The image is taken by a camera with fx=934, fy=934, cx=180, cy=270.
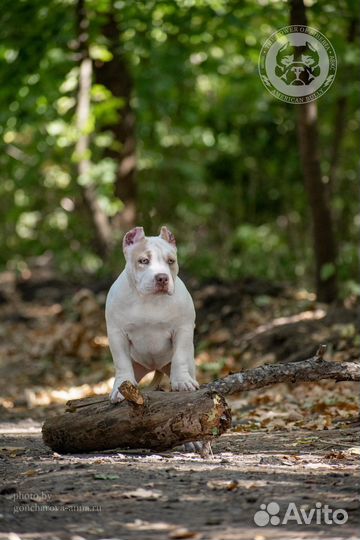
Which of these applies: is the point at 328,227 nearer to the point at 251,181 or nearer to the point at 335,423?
the point at 335,423

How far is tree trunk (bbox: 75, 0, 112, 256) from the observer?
11.5m

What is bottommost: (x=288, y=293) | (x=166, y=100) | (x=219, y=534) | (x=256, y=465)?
(x=288, y=293)

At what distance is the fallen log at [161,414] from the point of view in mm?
5488

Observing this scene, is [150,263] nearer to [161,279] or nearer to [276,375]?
[161,279]

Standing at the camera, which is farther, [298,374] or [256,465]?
[298,374]

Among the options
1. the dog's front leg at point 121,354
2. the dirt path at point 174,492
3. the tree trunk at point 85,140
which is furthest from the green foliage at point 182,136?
the dirt path at point 174,492

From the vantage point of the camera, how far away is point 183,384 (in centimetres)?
585

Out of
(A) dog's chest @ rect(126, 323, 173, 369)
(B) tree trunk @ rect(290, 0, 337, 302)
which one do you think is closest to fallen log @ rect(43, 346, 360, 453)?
(A) dog's chest @ rect(126, 323, 173, 369)

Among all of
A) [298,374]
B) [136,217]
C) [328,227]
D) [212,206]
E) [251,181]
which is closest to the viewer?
[298,374]

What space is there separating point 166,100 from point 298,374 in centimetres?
966

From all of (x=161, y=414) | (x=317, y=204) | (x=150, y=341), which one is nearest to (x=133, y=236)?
(x=150, y=341)

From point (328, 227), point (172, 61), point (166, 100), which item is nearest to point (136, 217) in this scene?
point (166, 100)

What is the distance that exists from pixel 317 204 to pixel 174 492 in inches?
262

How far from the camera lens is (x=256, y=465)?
5.26m
